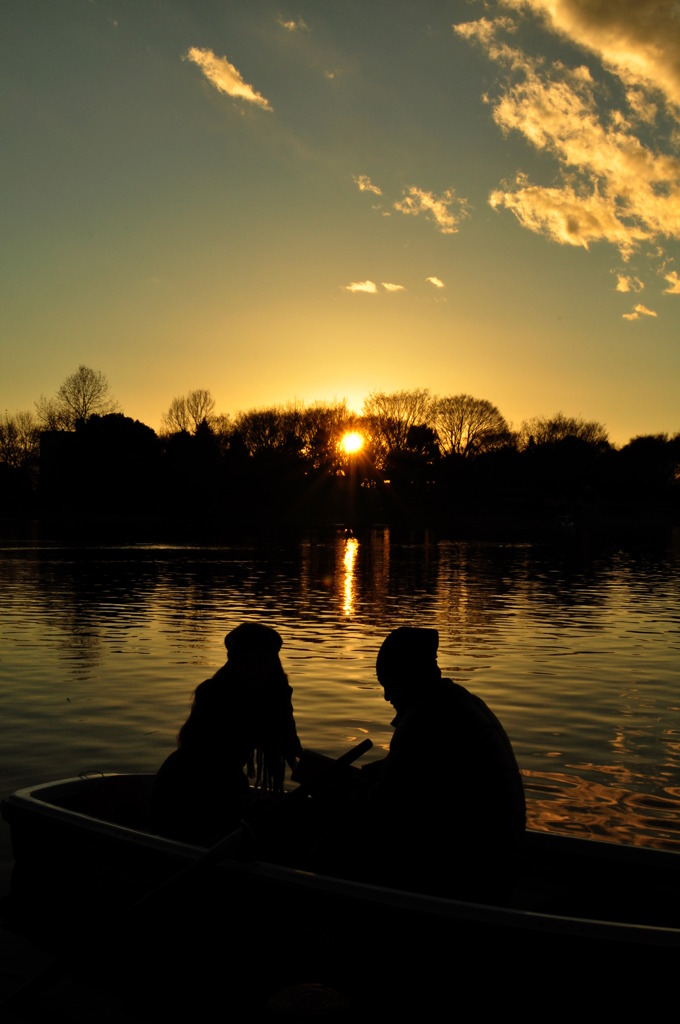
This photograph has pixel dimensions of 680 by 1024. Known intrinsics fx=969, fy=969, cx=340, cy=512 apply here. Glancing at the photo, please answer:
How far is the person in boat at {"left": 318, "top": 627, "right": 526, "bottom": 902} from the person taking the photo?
14.1ft

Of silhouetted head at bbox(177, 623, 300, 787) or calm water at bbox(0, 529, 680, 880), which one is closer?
silhouetted head at bbox(177, 623, 300, 787)

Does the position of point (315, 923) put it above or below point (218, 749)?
below

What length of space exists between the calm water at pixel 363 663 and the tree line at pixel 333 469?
211 ft

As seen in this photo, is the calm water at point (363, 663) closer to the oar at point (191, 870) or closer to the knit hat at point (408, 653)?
the oar at point (191, 870)

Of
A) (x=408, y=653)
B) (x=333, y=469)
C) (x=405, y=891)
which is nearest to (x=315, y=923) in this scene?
(x=405, y=891)

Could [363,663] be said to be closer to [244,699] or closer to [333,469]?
[244,699]

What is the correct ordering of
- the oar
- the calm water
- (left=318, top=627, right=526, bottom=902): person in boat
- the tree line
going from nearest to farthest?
(left=318, top=627, right=526, bottom=902): person in boat → the oar → the calm water → the tree line

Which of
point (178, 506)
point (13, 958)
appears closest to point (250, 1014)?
point (13, 958)

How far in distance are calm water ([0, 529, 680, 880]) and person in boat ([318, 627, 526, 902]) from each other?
12.5 ft

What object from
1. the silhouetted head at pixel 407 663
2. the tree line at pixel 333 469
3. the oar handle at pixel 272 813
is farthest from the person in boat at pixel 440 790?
the tree line at pixel 333 469

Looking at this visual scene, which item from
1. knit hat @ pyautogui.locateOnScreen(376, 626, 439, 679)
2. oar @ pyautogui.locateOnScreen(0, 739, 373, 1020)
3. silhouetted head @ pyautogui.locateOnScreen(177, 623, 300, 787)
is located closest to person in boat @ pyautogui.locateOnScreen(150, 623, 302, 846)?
silhouetted head @ pyautogui.locateOnScreen(177, 623, 300, 787)

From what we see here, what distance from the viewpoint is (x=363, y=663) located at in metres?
16.2

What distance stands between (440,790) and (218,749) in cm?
148

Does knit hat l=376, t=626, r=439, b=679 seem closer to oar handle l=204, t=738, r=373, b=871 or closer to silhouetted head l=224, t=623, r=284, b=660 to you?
oar handle l=204, t=738, r=373, b=871
